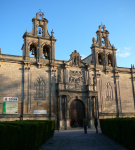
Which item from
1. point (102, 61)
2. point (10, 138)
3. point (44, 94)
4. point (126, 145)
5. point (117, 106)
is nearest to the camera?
point (10, 138)

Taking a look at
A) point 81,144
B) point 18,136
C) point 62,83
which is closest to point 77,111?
point 62,83

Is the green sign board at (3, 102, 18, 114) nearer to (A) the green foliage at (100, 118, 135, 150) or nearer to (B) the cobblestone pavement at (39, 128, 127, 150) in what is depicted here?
(B) the cobblestone pavement at (39, 128, 127, 150)

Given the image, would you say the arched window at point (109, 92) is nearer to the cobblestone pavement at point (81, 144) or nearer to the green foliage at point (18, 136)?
the cobblestone pavement at point (81, 144)

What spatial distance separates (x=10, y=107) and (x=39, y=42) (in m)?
11.1

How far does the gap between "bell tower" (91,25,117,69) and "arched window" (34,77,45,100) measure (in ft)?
33.9

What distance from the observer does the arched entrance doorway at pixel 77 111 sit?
27483 mm

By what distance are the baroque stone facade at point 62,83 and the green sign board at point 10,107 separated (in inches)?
15.8

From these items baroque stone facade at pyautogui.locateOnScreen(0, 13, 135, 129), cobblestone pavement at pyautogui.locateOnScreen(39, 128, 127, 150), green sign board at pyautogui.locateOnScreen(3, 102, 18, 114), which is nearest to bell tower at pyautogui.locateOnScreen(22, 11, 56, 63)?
baroque stone facade at pyautogui.locateOnScreen(0, 13, 135, 129)

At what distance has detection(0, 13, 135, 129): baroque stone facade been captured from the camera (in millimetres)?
25438

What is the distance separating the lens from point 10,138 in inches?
301

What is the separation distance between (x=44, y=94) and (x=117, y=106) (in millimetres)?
13133

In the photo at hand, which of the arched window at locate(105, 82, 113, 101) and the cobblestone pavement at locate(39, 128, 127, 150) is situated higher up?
the arched window at locate(105, 82, 113, 101)

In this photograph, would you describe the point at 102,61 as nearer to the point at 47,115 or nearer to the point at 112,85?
the point at 112,85

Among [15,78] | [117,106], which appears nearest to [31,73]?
[15,78]
